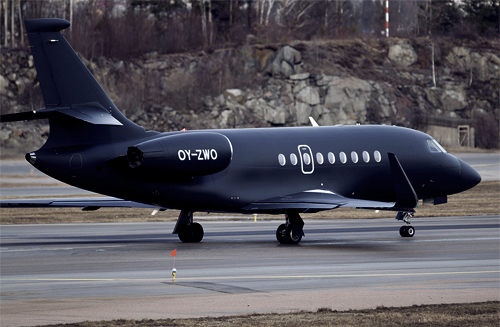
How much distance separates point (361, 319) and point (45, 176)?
166 feet

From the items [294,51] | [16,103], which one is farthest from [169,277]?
[294,51]

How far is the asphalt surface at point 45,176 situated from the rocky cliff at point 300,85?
23.5 feet

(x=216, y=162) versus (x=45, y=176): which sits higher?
(x=216, y=162)

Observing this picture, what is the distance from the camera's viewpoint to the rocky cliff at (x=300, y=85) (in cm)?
7550

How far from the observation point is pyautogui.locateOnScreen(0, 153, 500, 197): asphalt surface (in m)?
46.5

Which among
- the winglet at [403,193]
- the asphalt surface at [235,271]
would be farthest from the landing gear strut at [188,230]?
the winglet at [403,193]

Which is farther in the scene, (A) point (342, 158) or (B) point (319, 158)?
(A) point (342, 158)

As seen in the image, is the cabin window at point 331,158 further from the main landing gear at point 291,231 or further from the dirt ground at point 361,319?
the dirt ground at point 361,319

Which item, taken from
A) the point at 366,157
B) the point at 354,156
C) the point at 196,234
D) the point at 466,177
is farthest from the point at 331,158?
the point at 466,177

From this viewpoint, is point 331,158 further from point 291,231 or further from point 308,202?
point 291,231

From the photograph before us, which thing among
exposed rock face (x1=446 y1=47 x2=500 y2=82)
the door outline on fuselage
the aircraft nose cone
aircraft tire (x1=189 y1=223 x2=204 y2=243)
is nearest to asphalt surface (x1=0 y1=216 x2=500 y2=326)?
aircraft tire (x1=189 y1=223 x2=204 y2=243)

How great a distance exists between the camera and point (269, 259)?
66.1ft

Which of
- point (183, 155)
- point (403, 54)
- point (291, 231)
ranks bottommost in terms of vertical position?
point (291, 231)

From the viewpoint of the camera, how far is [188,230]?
2462 centimetres
